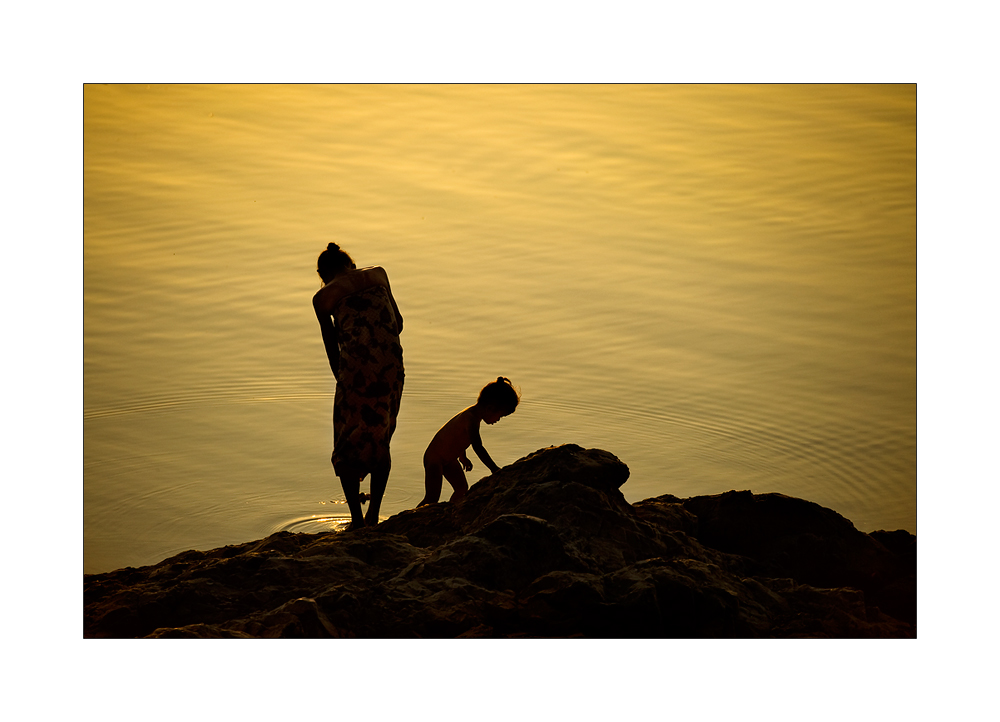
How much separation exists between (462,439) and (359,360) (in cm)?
65

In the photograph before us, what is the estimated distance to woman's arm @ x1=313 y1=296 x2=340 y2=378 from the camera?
209 inches

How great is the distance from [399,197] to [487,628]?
7.14m

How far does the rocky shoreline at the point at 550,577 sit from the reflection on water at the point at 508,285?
1.20 meters

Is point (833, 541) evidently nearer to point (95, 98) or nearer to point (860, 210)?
point (860, 210)

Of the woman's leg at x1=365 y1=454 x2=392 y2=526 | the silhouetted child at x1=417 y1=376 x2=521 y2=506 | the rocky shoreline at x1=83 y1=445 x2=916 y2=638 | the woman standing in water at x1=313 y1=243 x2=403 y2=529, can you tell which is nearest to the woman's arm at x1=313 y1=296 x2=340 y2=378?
the woman standing in water at x1=313 y1=243 x2=403 y2=529

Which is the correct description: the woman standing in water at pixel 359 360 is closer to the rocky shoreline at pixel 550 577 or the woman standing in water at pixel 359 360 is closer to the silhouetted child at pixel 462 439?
the silhouetted child at pixel 462 439

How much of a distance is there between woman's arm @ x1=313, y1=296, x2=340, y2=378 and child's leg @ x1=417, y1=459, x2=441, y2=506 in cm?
68

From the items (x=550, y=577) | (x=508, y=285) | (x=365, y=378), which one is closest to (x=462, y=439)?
(x=365, y=378)

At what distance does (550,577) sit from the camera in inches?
159

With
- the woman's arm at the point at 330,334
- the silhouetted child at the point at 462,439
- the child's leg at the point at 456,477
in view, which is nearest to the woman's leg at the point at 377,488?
the silhouetted child at the point at 462,439

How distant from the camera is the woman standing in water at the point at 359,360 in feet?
17.3

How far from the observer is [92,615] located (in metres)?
4.40

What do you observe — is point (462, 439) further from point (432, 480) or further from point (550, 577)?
point (550, 577)

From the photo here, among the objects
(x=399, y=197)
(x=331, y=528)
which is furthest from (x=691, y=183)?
(x=331, y=528)
